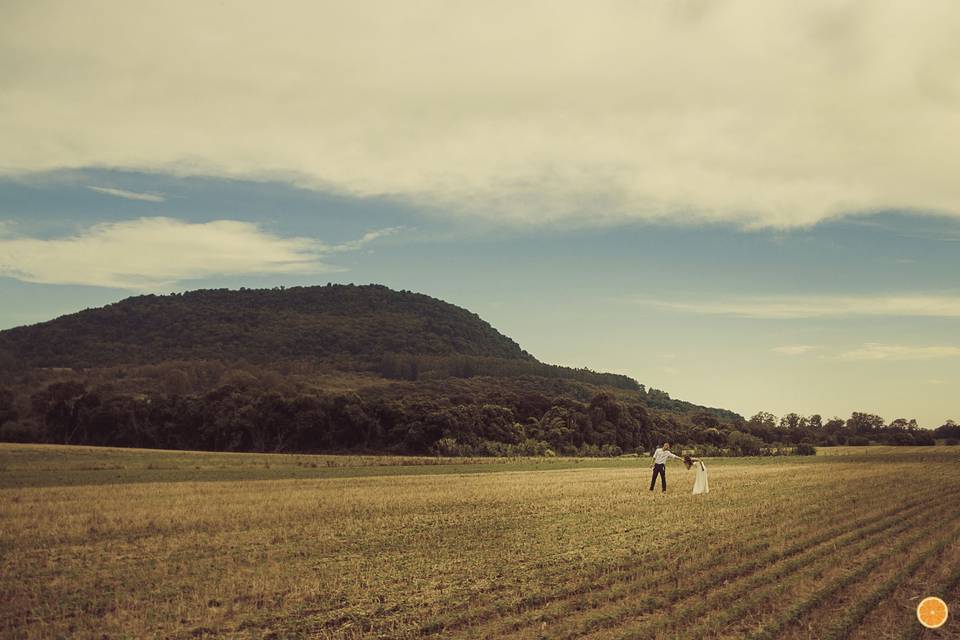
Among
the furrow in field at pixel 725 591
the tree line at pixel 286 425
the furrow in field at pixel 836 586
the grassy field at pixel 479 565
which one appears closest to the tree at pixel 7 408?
the tree line at pixel 286 425

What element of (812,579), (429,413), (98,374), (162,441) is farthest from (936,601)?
(98,374)

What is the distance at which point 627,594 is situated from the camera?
12.7m

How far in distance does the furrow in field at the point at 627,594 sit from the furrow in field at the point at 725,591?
24mm

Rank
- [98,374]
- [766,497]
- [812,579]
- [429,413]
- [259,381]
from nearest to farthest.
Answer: [812,579] < [766,497] < [429,413] < [259,381] < [98,374]

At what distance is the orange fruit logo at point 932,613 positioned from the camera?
423 inches

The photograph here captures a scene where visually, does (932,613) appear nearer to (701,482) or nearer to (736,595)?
(736,595)

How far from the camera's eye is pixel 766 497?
1137 inches

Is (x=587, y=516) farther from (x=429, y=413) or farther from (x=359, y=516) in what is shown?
(x=429, y=413)

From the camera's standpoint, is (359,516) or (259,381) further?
(259,381)

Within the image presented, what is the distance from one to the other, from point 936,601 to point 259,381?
12917cm

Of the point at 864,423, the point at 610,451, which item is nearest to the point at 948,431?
the point at 864,423

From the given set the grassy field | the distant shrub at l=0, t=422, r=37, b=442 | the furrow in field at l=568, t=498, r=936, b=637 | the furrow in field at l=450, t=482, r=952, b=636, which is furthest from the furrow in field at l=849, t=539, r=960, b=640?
the distant shrub at l=0, t=422, r=37, b=442

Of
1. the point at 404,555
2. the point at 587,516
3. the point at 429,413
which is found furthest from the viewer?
the point at 429,413

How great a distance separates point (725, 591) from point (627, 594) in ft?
5.53
